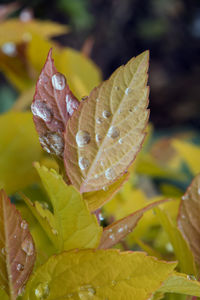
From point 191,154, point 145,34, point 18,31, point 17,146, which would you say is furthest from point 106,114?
point 145,34

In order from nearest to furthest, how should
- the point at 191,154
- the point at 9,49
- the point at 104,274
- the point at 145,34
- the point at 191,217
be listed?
the point at 104,274 < the point at 191,217 < the point at 191,154 < the point at 9,49 < the point at 145,34

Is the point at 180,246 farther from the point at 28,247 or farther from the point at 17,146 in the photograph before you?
the point at 17,146

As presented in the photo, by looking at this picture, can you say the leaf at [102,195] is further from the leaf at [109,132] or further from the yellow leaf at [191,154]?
the yellow leaf at [191,154]

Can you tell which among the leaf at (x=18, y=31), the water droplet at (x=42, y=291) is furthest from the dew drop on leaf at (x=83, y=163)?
the leaf at (x=18, y=31)

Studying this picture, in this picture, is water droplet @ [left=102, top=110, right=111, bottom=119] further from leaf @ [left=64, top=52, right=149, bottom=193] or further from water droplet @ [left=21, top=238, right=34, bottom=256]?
water droplet @ [left=21, top=238, right=34, bottom=256]

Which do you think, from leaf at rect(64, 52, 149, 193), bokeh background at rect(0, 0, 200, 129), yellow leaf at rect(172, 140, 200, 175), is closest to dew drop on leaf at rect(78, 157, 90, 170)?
leaf at rect(64, 52, 149, 193)

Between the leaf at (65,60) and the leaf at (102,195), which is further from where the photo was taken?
the leaf at (65,60)
